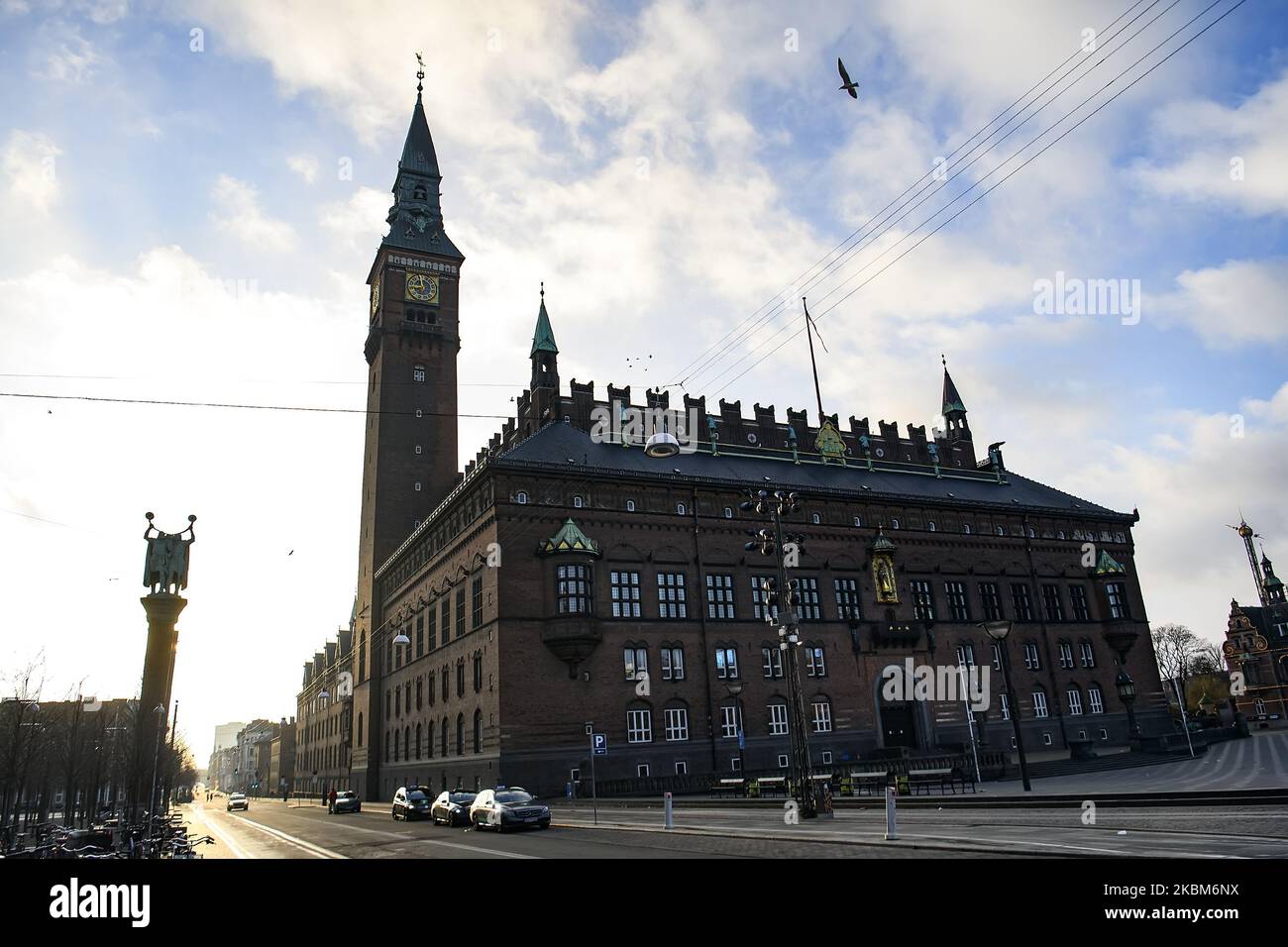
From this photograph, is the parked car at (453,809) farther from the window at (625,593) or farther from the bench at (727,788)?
the window at (625,593)

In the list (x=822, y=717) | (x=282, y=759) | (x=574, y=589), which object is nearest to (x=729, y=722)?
(x=822, y=717)

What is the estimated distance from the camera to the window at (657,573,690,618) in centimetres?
4487

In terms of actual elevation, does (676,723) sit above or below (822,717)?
above

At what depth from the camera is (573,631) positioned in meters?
40.5

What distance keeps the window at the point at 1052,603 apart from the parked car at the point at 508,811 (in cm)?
4587

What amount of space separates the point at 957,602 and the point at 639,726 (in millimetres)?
25861

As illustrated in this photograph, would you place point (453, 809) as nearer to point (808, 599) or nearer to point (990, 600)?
point (808, 599)

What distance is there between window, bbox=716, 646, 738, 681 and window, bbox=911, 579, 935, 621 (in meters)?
14.6

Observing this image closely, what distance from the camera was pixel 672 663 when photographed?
144ft

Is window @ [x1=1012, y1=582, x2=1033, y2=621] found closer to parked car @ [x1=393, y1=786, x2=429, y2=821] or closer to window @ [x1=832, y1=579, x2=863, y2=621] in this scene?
window @ [x1=832, y1=579, x2=863, y2=621]

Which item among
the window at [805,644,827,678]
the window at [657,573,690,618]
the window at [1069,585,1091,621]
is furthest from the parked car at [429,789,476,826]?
the window at [1069,585,1091,621]
